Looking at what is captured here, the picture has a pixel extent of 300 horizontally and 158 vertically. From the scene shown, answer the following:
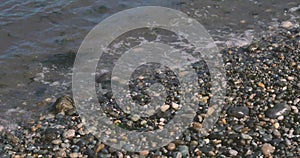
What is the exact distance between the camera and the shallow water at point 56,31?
390 inches

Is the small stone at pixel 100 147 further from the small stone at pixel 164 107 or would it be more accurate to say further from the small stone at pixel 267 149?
the small stone at pixel 267 149

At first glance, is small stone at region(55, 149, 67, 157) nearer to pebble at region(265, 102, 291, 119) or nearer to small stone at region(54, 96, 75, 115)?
small stone at region(54, 96, 75, 115)

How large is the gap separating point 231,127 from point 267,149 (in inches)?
34.1

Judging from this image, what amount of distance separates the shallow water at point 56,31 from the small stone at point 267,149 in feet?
15.0

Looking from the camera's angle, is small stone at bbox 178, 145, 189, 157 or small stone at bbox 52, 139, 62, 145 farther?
small stone at bbox 52, 139, 62, 145

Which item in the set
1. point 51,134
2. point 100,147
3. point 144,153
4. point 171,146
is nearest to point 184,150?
point 171,146

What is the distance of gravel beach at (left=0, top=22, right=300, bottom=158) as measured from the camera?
723 cm

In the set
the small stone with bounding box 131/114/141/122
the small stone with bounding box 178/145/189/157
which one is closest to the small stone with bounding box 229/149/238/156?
the small stone with bounding box 178/145/189/157

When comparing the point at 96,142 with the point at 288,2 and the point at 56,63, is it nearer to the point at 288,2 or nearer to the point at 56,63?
the point at 56,63

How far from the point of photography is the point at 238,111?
26.6ft

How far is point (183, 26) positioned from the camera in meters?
12.9

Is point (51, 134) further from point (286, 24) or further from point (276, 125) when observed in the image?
point (286, 24)

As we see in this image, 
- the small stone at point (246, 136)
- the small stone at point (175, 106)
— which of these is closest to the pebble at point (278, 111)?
the small stone at point (246, 136)

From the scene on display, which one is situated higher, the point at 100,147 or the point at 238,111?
the point at 238,111
